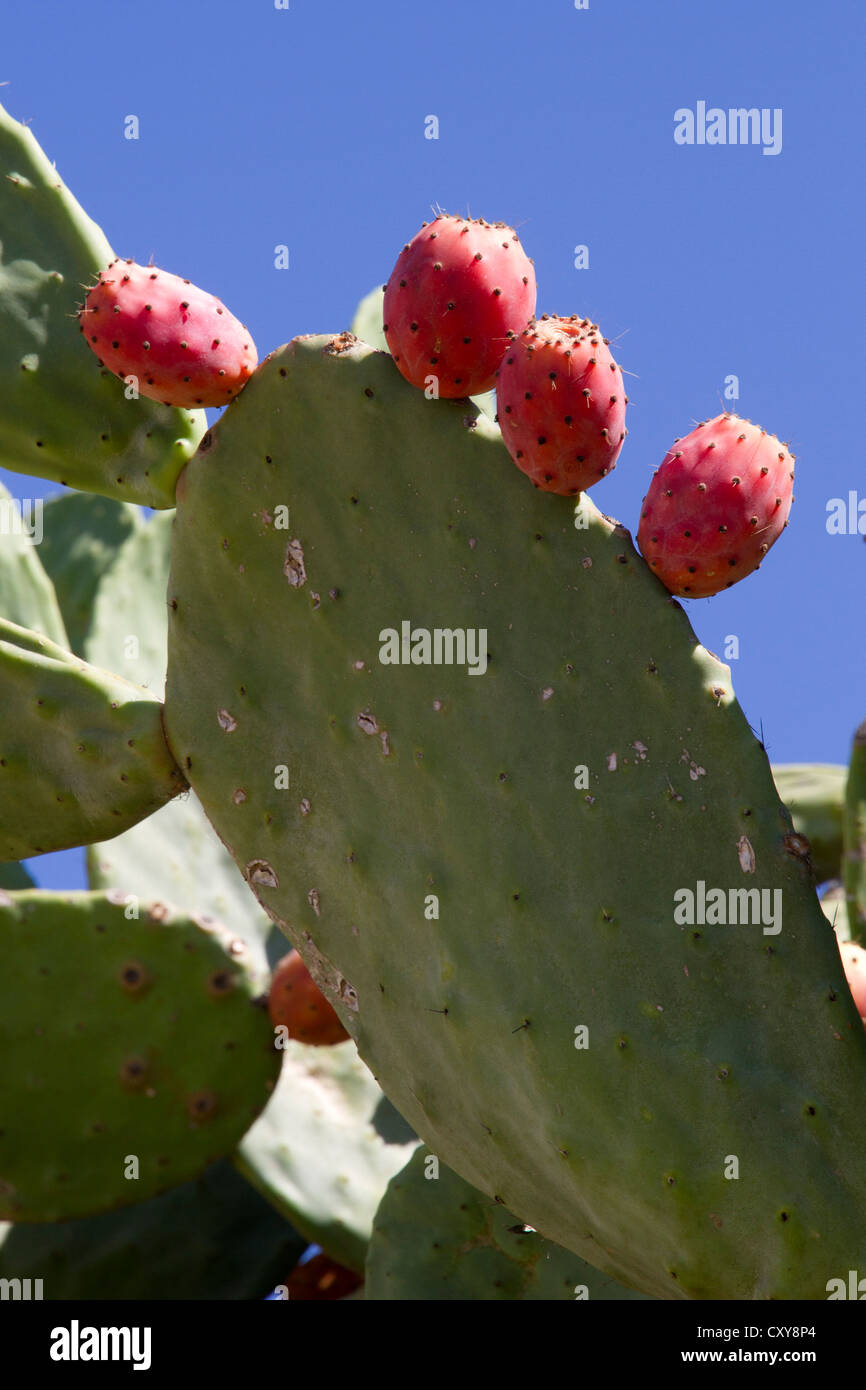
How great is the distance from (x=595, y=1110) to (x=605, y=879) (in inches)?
8.8

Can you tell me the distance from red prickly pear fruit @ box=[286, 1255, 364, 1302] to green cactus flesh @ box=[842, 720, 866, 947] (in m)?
1.21

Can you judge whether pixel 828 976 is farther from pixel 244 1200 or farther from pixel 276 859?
pixel 244 1200

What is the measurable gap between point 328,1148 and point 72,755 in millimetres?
1066

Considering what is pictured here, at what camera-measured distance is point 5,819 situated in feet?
6.44

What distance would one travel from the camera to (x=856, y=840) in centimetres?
245

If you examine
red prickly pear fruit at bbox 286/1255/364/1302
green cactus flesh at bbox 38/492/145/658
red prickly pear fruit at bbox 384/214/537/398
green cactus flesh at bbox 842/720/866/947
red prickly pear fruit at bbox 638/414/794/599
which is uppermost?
green cactus flesh at bbox 38/492/145/658

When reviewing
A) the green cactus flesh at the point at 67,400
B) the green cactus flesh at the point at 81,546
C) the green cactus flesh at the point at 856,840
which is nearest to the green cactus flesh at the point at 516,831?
the green cactus flesh at the point at 67,400

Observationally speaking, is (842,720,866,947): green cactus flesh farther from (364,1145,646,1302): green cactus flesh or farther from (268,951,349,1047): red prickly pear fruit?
(268,951,349,1047): red prickly pear fruit

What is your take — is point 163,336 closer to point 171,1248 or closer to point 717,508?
point 717,508

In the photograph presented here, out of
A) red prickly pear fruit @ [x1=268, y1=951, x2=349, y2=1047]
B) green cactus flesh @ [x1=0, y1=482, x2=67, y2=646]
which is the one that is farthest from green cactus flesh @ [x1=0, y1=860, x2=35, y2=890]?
red prickly pear fruit @ [x1=268, y1=951, x2=349, y2=1047]

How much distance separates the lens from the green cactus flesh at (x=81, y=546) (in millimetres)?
3438

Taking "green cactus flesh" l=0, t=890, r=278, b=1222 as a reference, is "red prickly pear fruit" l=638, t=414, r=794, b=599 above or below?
above

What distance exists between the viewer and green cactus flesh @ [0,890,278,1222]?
7.76 feet
